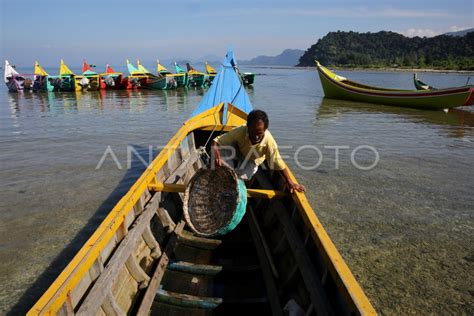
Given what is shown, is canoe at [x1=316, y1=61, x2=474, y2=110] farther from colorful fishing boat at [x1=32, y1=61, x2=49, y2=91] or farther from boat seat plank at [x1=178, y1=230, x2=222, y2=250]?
colorful fishing boat at [x1=32, y1=61, x2=49, y2=91]

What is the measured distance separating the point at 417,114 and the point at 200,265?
63.5ft

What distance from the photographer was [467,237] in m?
5.93

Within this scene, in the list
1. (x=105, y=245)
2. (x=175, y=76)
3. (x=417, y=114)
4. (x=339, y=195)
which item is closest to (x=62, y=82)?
(x=175, y=76)

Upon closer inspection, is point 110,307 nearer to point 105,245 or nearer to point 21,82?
point 105,245

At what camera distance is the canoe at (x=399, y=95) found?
19.4 meters

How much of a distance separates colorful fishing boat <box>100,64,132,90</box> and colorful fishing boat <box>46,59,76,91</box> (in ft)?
8.35

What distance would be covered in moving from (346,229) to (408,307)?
1947mm

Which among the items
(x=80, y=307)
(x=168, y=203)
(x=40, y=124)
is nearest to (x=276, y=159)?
(x=168, y=203)

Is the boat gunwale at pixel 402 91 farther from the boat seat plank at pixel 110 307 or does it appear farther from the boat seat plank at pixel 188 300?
the boat seat plank at pixel 110 307

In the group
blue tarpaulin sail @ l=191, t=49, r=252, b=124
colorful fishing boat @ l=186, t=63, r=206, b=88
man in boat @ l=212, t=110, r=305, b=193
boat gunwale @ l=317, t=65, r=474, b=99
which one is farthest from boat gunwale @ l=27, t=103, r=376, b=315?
colorful fishing boat @ l=186, t=63, r=206, b=88

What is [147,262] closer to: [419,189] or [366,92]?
[419,189]

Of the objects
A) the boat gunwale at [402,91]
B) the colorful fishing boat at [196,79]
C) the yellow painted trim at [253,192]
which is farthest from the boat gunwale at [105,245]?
the colorful fishing boat at [196,79]

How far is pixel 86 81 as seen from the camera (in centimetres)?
3041

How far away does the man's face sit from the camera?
4168 mm
